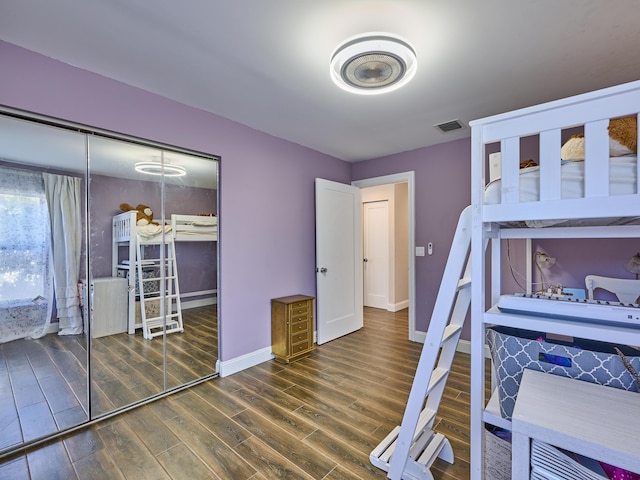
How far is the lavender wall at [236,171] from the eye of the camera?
1.89m

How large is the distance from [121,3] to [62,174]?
119 cm

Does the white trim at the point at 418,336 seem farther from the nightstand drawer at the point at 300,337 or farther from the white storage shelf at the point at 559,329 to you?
the white storage shelf at the point at 559,329

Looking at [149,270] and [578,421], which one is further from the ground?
[149,270]

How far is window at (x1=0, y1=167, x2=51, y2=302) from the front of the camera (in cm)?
181

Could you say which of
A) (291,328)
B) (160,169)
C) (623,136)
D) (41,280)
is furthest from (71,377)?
(623,136)

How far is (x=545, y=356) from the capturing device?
3.89ft

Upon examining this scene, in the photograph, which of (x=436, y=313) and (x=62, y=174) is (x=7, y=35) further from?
(x=436, y=313)

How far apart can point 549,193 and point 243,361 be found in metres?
2.86

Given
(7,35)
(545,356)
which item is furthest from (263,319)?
(7,35)

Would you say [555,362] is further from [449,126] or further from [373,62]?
[449,126]

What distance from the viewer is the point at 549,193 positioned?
43.3 inches

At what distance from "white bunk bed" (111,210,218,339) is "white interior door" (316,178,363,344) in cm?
145

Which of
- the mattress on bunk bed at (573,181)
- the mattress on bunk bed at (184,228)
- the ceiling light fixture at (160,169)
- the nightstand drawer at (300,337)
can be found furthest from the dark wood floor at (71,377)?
the mattress on bunk bed at (573,181)

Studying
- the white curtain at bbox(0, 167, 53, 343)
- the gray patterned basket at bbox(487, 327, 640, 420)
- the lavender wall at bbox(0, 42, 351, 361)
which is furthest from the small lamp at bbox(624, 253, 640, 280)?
the white curtain at bbox(0, 167, 53, 343)
